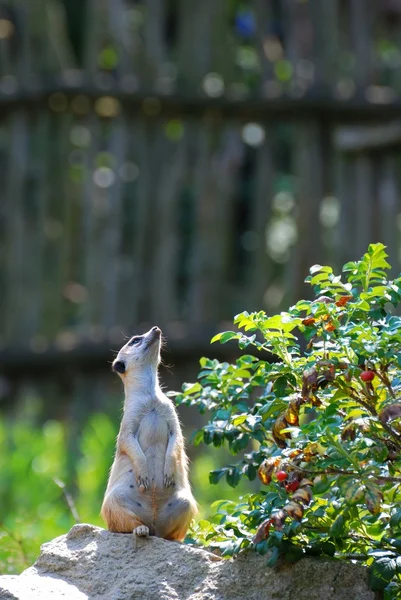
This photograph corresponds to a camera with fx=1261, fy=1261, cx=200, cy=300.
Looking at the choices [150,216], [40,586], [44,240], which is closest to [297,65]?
[150,216]

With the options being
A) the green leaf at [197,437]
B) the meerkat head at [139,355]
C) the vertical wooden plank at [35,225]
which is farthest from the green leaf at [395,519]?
the vertical wooden plank at [35,225]

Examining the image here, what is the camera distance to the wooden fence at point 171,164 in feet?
34.0

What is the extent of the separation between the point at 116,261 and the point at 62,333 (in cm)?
74

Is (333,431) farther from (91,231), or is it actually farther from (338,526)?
(91,231)

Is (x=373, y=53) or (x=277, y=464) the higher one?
(x=373, y=53)

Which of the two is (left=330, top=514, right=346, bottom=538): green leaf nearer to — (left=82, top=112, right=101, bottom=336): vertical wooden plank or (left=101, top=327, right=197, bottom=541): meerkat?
Answer: (left=101, top=327, right=197, bottom=541): meerkat

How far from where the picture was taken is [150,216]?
10578 mm

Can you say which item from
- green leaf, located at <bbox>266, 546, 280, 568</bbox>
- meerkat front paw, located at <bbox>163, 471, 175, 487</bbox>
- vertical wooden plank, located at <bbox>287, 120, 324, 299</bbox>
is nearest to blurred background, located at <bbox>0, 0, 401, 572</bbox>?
vertical wooden plank, located at <bbox>287, 120, 324, 299</bbox>

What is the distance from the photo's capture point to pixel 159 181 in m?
10.6

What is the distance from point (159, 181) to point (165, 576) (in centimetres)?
640

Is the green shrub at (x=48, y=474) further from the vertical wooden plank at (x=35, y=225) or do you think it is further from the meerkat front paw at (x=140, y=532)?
the meerkat front paw at (x=140, y=532)

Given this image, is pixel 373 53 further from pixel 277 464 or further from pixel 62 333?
pixel 277 464

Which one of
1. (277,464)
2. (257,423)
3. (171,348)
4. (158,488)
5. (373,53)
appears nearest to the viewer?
(277,464)

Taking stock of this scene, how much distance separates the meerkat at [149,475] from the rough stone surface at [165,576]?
0.15 meters
